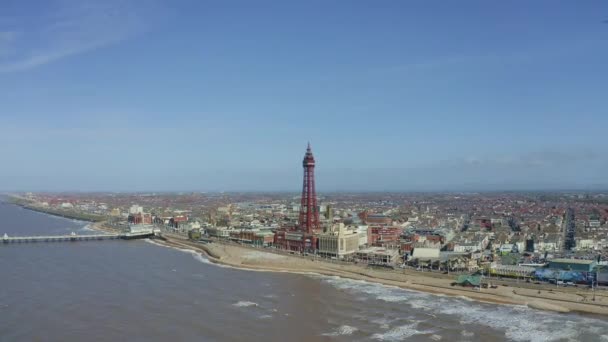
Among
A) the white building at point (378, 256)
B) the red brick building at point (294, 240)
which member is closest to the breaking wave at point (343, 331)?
the white building at point (378, 256)

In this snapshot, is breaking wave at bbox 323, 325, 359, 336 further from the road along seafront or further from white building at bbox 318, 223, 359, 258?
white building at bbox 318, 223, 359, 258

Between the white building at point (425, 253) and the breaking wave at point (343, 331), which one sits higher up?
the white building at point (425, 253)

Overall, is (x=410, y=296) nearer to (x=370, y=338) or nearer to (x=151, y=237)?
(x=370, y=338)

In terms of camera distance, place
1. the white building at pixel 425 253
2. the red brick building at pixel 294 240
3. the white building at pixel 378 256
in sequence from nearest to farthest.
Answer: the white building at pixel 425 253, the white building at pixel 378 256, the red brick building at pixel 294 240

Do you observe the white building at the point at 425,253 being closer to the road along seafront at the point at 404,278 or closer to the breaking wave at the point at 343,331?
the road along seafront at the point at 404,278

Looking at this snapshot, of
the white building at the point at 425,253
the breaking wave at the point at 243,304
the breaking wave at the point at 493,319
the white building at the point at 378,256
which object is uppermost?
the white building at the point at 425,253

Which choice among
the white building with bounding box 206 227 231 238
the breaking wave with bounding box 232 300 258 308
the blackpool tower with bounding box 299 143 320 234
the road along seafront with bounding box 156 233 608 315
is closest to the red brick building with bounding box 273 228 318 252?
the blackpool tower with bounding box 299 143 320 234
